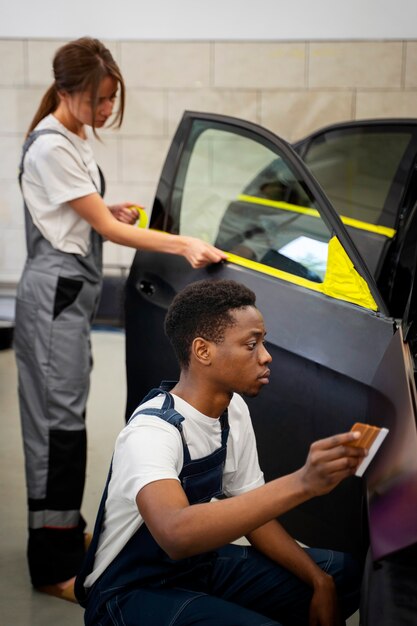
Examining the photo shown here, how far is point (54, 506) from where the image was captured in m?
2.52

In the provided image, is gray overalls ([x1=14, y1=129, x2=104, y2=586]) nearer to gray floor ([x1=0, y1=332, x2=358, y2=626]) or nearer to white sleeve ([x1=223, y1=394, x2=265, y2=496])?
gray floor ([x1=0, y1=332, x2=358, y2=626])

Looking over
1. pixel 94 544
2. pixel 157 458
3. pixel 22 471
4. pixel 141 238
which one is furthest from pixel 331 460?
pixel 22 471

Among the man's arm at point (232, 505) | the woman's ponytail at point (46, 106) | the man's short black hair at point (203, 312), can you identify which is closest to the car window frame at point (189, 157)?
the woman's ponytail at point (46, 106)

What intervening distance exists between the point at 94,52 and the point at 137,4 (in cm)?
313

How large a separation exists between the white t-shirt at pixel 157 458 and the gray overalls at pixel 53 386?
0.77 meters

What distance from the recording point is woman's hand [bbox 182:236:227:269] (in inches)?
94.0

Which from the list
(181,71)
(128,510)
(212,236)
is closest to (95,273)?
(212,236)

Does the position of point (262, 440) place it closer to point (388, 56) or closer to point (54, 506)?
point (54, 506)

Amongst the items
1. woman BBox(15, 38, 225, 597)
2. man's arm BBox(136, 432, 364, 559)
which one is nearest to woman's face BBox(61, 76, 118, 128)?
woman BBox(15, 38, 225, 597)

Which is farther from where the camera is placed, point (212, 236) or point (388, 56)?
point (388, 56)

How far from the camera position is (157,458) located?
1520 millimetres

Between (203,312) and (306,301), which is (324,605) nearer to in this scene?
(203,312)

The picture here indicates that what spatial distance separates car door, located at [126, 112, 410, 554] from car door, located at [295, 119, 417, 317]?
28 centimetres

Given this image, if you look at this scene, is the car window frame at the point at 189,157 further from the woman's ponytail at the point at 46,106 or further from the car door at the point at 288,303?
the woman's ponytail at the point at 46,106
